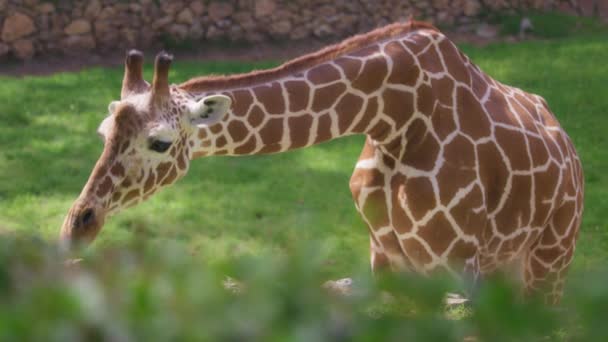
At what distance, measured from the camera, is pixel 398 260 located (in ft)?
15.0

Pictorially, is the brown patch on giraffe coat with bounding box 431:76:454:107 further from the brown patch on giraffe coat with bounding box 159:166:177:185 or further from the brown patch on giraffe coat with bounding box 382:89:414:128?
the brown patch on giraffe coat with bounding box 159:166:177:185

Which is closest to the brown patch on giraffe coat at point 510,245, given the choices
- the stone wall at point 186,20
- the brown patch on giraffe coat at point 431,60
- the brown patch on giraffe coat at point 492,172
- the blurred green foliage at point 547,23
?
the brown patch on giraffe coat at point 492,172

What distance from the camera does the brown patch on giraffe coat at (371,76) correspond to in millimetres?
4281

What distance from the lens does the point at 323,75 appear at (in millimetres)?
4273

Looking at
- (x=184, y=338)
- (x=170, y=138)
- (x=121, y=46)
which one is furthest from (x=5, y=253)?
(x=121, y=46)

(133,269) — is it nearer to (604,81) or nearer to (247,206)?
(247,206)

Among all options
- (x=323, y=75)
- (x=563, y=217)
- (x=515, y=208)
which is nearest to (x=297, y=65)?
(x=323, y=75)

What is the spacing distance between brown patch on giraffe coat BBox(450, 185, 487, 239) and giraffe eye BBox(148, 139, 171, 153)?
1.25 metres

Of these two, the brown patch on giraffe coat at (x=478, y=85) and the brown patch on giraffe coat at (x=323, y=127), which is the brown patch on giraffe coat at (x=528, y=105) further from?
the brown patch on giraffe coat at (x=323, y=127)

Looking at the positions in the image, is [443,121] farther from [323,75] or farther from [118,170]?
[118,170]

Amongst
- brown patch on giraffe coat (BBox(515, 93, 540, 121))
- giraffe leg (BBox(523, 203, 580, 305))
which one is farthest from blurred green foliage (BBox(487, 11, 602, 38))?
giraffe leg (BBox(523, 203, 580, 305))

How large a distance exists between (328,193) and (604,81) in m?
3.71

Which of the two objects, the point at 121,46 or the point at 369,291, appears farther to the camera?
the point at 121,46

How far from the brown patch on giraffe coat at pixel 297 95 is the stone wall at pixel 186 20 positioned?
751 cm
